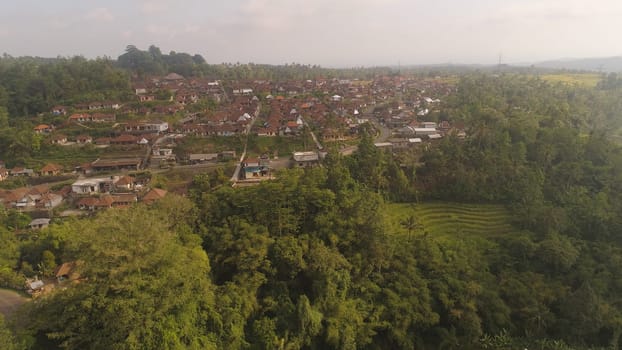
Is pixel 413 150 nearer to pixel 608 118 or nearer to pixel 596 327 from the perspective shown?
pixel 596 327

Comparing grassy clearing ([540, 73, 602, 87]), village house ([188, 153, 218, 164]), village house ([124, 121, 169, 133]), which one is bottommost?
village house ([188, 153, 218, 164])

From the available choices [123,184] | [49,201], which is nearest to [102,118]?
[123,184]

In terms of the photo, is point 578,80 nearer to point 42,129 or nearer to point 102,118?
point 102,118

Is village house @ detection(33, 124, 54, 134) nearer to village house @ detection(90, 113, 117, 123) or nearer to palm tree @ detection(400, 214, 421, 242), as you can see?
village house @ detection(90, 113, 117, 123)

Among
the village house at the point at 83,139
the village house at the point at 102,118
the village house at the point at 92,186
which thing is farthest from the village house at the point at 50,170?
the village house at the point at 102,118

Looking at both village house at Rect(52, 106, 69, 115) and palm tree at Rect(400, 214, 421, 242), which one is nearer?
palm tree at Rect(400, 214, 421, 242)

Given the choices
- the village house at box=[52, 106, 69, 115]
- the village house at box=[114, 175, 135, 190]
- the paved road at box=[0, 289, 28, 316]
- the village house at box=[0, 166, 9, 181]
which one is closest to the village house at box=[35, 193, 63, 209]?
the village house at box=[114, 175, 135, 190]

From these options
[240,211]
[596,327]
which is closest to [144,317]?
[240,211]
